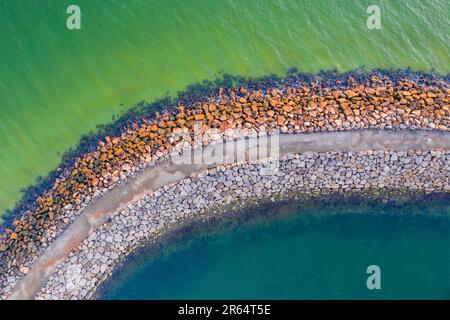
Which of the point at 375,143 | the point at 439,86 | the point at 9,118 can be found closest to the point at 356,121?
the point at 375,143

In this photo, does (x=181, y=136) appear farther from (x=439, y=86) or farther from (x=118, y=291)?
(x=439, y=86)

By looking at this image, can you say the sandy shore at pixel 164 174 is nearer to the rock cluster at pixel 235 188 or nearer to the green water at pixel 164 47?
the rock cluster at pixel 235 188

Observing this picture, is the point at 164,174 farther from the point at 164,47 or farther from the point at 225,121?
the point at 164,47

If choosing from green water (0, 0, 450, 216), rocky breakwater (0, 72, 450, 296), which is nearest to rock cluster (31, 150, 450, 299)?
rocky breakwater (0, 72, 450, 296)

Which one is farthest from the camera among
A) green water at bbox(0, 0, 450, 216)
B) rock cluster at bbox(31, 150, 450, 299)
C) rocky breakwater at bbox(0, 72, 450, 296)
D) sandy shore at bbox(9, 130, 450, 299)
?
green water at bbox(0, 0, 450, 216)

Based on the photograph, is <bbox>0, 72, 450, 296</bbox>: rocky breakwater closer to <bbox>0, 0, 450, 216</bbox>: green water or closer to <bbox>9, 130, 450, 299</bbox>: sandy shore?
<bbox>9, 130, 450, 299</bbox>: sandy shore
